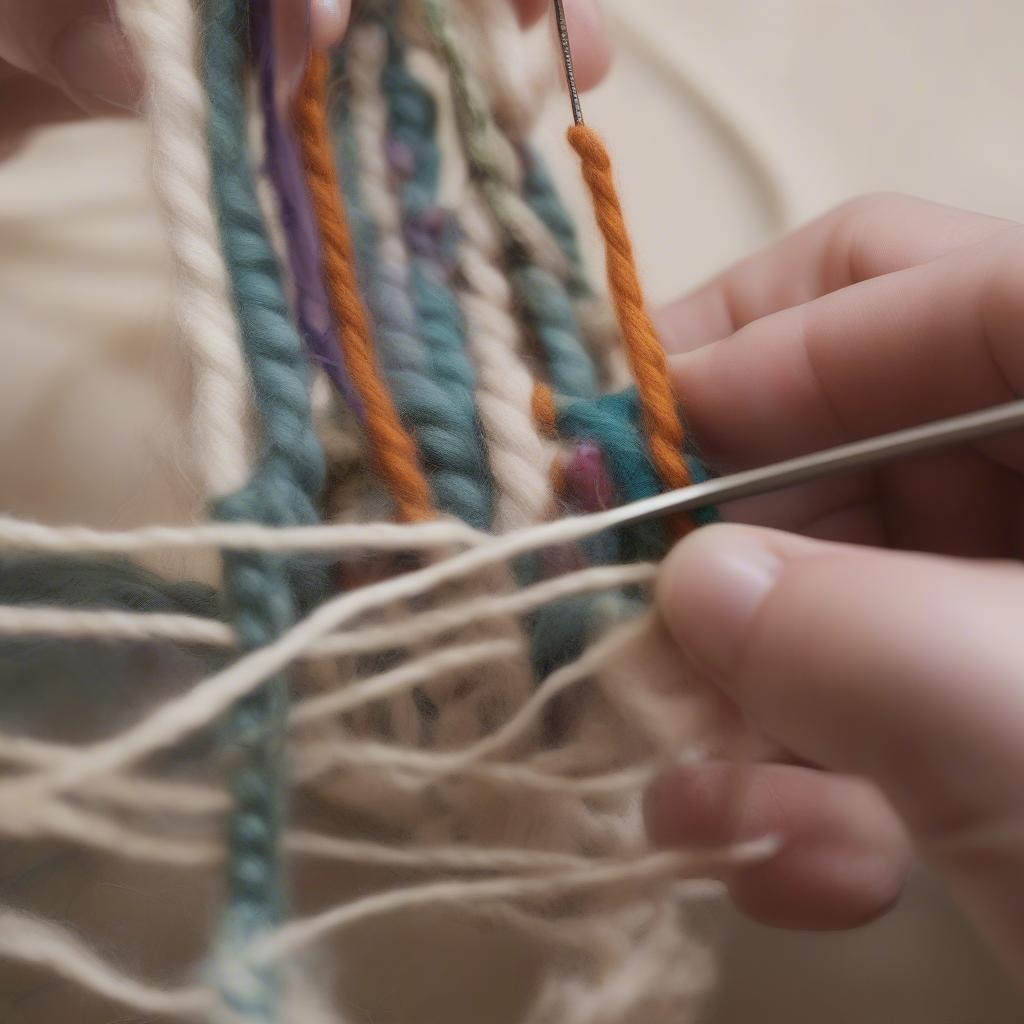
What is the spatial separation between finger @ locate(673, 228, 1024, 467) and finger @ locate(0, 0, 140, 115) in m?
0.33

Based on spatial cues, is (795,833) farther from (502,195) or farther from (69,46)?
(69,46)

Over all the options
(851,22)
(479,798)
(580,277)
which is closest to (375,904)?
(479,798)

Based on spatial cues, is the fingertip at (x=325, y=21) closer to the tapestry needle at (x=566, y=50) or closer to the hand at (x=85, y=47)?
the hand at (x=85, y=47)

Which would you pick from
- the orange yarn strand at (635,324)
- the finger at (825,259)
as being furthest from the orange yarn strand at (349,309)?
the finger at (825,259)

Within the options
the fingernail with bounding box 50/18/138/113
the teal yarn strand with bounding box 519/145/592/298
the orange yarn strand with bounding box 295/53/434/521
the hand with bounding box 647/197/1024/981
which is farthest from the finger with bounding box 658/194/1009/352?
the fingernail with bounding box 50/18/138/113

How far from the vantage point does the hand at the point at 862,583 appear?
301mm

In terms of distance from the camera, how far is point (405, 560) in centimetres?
41

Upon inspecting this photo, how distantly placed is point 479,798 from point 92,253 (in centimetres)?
44

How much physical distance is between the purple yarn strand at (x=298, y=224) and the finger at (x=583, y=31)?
0.50 ft

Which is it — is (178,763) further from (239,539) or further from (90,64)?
(90,64)

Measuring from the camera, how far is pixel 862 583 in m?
0.31

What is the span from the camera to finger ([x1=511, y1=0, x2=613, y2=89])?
1.70 ft

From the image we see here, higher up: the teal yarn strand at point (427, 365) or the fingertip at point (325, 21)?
the fingertip at point (325, 21)

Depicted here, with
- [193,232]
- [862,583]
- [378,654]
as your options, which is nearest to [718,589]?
[862,583]
